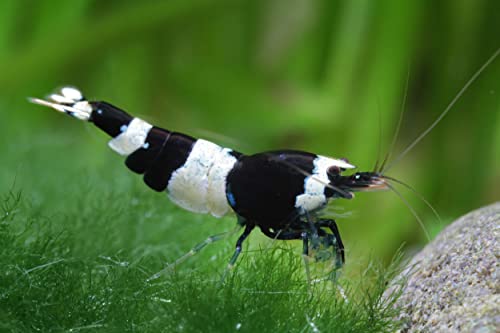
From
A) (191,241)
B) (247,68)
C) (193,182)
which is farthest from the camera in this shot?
(247,68)

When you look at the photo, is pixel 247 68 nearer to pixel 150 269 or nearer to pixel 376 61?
pixel 376 61

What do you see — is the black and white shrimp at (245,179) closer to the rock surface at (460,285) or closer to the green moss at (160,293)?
the green moss at (160,293)

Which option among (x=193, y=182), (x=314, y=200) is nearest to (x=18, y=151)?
(x=193, y=182)

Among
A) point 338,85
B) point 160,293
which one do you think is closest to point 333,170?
point 160,293

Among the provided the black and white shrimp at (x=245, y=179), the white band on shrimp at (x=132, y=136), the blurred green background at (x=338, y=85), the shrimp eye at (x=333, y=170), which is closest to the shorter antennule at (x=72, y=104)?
the black and white shrimp at (x=245, y=179)

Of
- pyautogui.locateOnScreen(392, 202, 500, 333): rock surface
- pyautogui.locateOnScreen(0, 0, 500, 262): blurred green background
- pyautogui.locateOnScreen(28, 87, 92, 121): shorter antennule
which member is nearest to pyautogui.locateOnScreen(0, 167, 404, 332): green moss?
pyautogui.locateOnScreen(392, 202, 500, 333): rock surface

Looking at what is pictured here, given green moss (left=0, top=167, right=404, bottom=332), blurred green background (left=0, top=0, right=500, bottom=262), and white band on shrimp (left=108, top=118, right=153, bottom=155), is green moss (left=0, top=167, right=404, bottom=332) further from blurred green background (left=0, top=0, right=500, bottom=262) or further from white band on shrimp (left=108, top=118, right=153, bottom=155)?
blurred green background (left=0, top=0, right=500, bottom=262)

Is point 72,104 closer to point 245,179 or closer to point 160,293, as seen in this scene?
point 245,179
